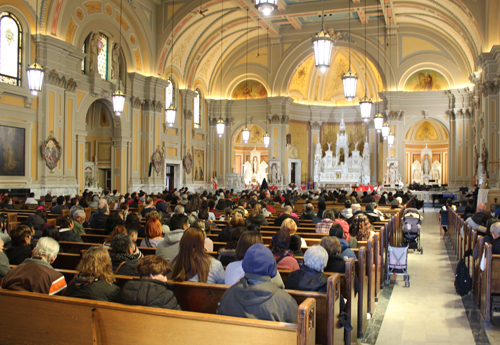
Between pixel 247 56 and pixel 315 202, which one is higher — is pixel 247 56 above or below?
above

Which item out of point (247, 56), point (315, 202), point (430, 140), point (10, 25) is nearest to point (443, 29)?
point (430, 140)

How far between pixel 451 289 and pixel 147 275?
5.80m

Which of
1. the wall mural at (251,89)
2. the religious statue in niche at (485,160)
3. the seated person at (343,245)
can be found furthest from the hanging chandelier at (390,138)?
the seated person at (343,245)

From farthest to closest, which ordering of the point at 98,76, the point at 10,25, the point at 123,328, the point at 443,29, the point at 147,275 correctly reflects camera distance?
1. the point at 443,29
2. the point at 98,76
3. the point at 10,25
4. the point at 147,275
5. the point at 123,328

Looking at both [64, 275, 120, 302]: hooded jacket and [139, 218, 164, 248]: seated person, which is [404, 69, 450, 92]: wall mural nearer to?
[139, 218, 164, 248]: seated person

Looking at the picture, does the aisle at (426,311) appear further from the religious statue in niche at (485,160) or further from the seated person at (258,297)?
the religious statue in niche at (485,160)

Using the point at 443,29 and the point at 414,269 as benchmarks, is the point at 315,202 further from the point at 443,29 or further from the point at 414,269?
the point at 443,29

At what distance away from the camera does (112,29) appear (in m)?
18.1

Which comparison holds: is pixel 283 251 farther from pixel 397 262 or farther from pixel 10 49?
pixel 10 49

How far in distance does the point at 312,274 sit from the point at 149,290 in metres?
1.46

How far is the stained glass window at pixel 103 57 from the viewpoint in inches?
709

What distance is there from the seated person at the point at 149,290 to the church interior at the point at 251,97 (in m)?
4.06

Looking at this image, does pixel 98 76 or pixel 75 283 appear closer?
pixel 75 283

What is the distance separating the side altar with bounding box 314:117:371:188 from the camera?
27.0 m
